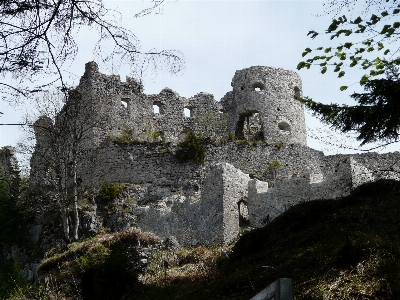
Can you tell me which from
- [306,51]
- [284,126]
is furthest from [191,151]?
[306,51]

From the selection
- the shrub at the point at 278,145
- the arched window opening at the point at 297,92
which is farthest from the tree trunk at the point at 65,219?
the arched window opening at the point at 297,92

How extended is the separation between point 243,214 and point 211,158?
527cm

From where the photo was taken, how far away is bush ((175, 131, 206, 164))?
983 inches

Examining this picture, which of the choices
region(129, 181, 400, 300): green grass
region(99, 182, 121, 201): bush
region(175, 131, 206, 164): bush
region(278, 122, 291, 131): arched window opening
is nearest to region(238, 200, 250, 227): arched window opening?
region(99, 182, 121, 201): bush

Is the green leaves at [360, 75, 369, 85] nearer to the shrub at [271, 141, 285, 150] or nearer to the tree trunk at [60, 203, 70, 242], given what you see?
the tree trunk at [60, 203, 70, 242]

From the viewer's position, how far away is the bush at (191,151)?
25.0 metres

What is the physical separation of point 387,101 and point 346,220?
1886 millimetres

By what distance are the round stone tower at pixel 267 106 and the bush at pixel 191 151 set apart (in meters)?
3.56

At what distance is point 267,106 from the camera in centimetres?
2864

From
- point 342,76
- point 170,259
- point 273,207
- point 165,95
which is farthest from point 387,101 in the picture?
point 165,95

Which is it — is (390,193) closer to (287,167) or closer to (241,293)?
(241,293)

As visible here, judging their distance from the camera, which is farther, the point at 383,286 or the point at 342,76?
the point at 342,76

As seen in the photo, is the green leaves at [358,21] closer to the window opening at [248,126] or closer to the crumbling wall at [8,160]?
the window opening at [248,126]

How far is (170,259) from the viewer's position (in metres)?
15.4
